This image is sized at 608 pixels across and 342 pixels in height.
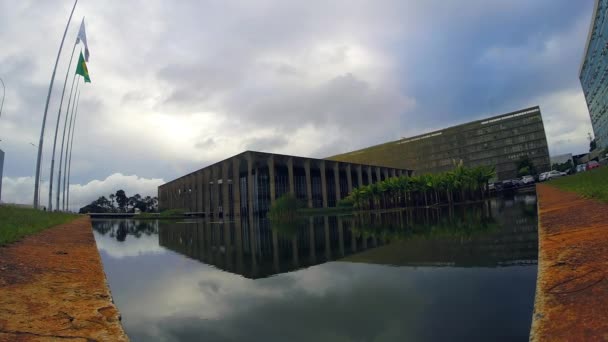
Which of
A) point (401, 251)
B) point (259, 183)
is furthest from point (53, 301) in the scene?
point (259, 183)

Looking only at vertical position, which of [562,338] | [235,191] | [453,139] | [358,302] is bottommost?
[358,302]

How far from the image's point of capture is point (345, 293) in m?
5.61

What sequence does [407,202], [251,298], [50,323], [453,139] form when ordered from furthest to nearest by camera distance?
[453,139]
[407,202]
[251,298]
[50,323]

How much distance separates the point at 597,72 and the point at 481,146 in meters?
41.1

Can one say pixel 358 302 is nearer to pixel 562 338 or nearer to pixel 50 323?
Answer: pixel 562 338

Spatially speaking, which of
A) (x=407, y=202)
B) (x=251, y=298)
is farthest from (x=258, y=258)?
(x=407, y=202)

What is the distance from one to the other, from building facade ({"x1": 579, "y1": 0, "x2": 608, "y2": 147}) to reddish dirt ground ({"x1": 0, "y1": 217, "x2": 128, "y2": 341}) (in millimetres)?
60966

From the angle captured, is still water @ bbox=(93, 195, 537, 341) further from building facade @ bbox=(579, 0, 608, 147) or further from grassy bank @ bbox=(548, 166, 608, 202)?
building facade @ bbox=(579, 0, 608, 147)

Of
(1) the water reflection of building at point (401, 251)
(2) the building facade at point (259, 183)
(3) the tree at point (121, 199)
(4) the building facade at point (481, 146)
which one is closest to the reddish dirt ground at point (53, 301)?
(1) the water reflection of building at point (401, 251)

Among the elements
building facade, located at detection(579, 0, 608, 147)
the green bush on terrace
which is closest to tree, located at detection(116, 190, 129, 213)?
the green bush on terrace

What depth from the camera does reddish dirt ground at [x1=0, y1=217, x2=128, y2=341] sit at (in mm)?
3242

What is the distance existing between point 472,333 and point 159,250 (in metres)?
12.3

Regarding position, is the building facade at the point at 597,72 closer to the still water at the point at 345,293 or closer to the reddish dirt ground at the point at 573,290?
the still water at the point at 345,293

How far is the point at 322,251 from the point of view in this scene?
10359mm
